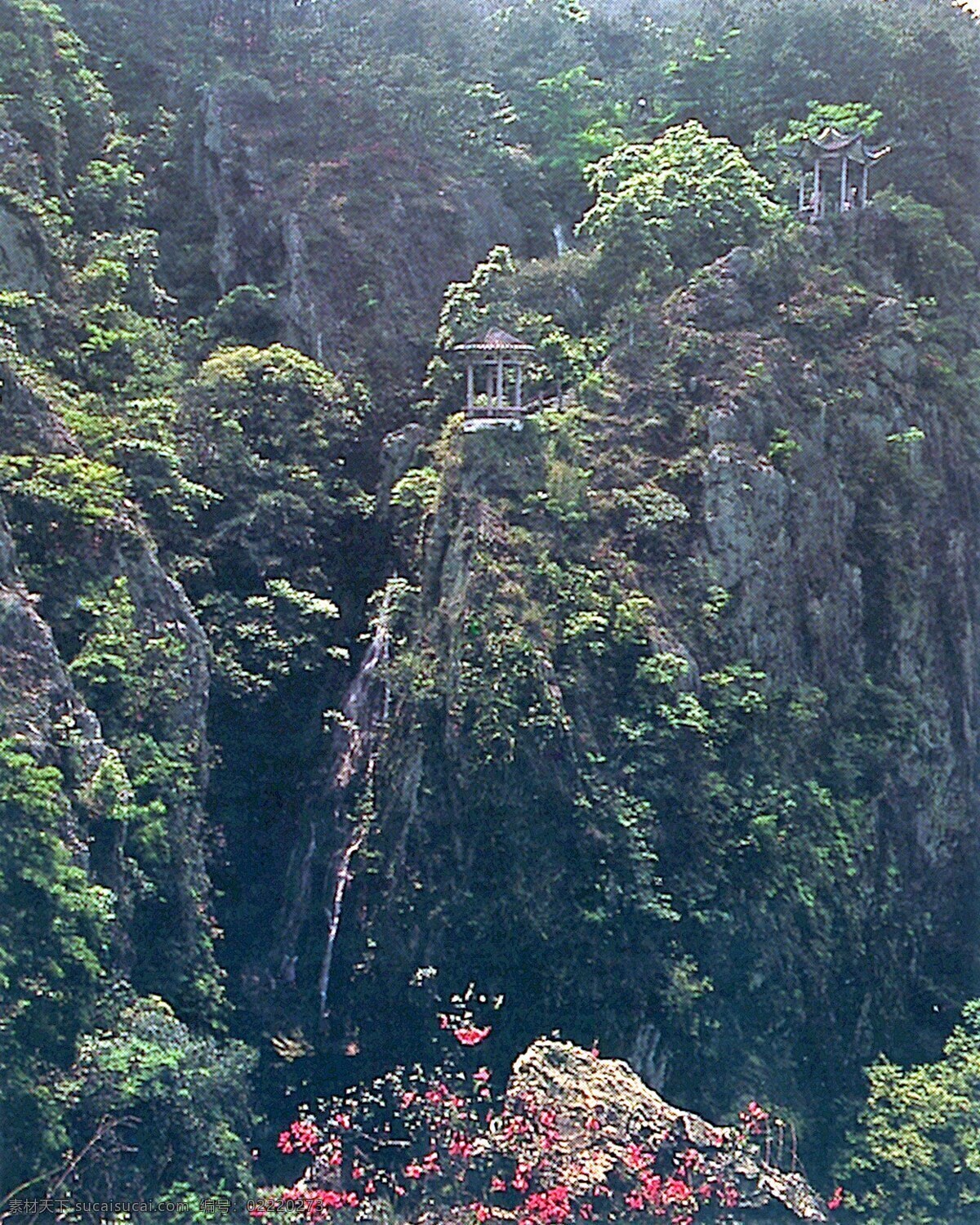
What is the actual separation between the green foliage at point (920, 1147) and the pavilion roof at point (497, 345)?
7152mm

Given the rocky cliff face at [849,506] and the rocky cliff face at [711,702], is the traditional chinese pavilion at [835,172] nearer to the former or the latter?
the rocky cliff face at [711,702]

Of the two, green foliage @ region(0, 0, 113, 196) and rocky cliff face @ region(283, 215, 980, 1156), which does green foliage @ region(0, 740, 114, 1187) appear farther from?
green foliage @ region(0, 0, 113, 196)

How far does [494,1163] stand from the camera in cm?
1124

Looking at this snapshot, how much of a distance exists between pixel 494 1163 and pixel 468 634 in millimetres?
4423

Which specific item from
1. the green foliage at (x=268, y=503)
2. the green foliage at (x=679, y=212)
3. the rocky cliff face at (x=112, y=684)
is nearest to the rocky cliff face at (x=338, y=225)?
the green foliage at (x=268, y=503)

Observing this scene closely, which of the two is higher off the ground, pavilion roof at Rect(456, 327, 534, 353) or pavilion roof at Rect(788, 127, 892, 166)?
pavilion roof at Rect(788, 127, 892, 166)

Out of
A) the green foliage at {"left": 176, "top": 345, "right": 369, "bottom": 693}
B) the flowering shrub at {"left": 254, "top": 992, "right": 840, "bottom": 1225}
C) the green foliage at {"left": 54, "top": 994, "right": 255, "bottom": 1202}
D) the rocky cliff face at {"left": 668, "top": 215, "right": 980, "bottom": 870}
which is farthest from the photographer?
the rocky cliff face at {"left": 668, "top": 215, "right": 980, "bottom": 870}

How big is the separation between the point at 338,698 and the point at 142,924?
332 cm

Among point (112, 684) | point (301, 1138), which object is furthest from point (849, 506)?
point (301, 1138)

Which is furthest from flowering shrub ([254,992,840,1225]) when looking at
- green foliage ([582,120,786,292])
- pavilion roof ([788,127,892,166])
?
pavilion roof ([788,127,892,166])

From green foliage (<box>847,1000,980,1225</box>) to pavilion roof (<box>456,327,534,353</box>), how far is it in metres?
7.15

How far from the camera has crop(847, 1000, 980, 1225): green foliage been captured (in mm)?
12648

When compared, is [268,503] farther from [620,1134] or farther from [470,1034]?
[620,1134]

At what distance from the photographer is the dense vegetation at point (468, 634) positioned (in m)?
12.5
